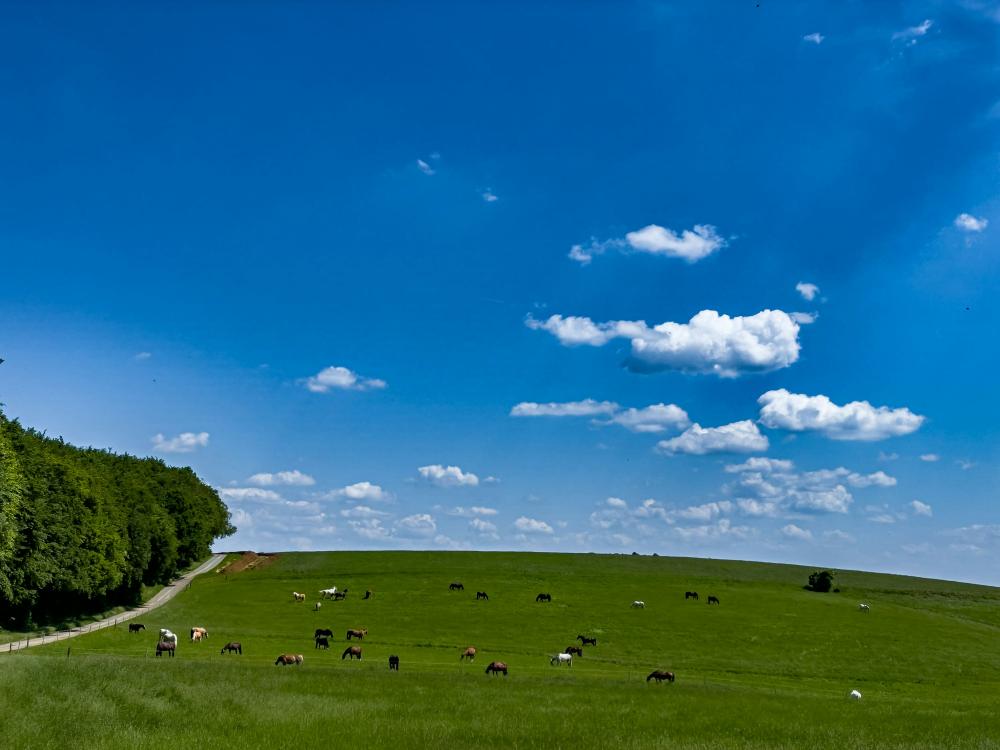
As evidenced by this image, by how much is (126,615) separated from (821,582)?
336 feet

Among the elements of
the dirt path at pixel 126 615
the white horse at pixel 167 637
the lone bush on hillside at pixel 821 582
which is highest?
the lone bush on hillside at pixel 821 582

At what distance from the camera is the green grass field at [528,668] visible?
2862 centimetres

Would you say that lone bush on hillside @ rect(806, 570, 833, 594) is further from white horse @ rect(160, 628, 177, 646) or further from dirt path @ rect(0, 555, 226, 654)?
dirt path @ rect(0, 555, 226, 654)

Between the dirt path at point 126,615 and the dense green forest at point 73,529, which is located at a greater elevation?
the dense green forest at point 73,529

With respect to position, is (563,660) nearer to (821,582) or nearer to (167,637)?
(167,637)

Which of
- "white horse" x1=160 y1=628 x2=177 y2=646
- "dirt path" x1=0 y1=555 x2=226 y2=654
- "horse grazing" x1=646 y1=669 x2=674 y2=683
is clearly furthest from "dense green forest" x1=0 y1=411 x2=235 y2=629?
"horse grazing" x1=646 y1=669 x2=674 y2=683

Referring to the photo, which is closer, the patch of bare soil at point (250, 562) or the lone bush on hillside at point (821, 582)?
the lone bush on hillside at point (821, 582)

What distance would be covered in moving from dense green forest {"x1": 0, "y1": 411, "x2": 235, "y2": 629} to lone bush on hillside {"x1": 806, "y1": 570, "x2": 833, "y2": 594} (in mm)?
99545

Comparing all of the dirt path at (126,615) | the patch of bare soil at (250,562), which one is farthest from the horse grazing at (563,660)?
the patch of bare soil at (250,562)

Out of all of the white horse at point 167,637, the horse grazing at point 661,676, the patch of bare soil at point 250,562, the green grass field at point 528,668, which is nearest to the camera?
the green grass field at point 528,668

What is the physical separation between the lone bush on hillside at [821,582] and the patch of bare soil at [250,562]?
3804 inches

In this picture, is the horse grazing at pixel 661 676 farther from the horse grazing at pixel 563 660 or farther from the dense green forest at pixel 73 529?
the dense green forest at pixel 73 529

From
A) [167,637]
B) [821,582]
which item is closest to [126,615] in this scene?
[167,637]

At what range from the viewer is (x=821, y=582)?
397 ft
